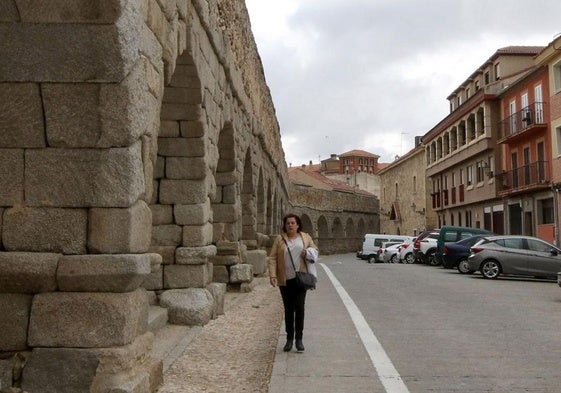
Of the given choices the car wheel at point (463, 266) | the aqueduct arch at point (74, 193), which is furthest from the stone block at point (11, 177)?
the car wheel at point (463, 266)

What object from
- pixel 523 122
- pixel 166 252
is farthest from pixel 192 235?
pixel 523 122

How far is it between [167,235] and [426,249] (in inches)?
823

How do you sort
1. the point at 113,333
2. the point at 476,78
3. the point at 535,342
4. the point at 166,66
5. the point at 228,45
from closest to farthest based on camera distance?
the point at 113,333, the point at 166,66, the point at 535,342, the point at 228,45, the point at 476,78

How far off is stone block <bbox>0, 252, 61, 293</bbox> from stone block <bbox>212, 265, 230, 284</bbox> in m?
8.17

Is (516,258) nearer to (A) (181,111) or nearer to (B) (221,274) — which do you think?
(B) (221,274)

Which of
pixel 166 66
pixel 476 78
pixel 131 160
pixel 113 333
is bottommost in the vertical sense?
pixel 113 333

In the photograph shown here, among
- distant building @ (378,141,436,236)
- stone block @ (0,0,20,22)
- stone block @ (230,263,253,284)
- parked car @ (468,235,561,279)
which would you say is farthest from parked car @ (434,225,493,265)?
distant building @ (378,141,436,236)

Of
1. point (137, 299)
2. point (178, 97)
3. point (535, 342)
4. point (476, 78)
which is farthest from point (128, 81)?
point (476, 78)

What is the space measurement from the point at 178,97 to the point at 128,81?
3.92 metres

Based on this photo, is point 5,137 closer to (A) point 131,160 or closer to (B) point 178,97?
(A) point 131,160

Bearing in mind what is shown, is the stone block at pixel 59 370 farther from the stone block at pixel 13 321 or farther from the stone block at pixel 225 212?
the stone block at pixel 225 212

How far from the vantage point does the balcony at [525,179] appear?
96.8 ft

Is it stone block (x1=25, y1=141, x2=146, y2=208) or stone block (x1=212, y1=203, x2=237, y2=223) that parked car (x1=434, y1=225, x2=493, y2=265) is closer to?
stone block (x1=212, y1=203, x2=237, y2=223)

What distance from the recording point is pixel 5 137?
471 cm
